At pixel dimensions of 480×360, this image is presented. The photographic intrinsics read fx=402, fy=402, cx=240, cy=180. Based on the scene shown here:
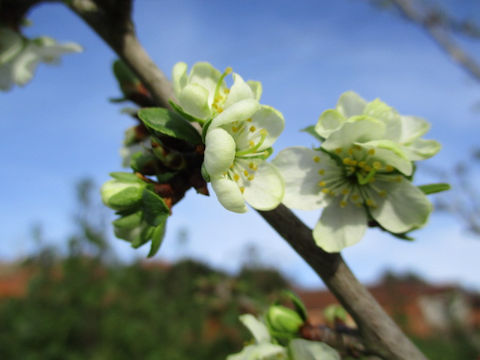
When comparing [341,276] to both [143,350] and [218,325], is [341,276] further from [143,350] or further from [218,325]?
[218,325]

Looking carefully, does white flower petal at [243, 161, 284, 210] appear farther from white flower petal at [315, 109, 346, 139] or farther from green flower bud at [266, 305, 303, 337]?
green flower bud at [266, 305, 303, 337]

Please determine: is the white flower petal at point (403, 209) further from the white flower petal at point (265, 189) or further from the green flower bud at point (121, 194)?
the green flower bud at point (121, 194)

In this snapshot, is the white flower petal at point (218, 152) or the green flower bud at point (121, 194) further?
the green flower bud at point (121, 194)

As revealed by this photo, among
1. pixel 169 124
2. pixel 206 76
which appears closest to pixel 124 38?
pixel 206 76

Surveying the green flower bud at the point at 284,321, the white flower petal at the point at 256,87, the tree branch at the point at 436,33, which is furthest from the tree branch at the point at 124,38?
the tree branch at the point at 436,33

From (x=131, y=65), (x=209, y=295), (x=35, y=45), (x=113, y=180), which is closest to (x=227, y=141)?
(x=113, y=180)

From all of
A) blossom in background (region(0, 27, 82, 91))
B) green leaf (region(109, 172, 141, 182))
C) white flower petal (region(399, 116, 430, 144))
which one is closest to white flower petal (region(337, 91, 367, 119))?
white flower petal (region(399, 116, 430, 144))
